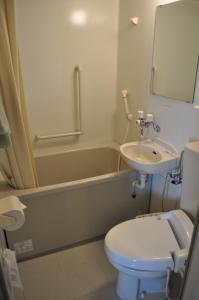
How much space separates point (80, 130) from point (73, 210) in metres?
1.00

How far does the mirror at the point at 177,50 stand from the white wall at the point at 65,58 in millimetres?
709

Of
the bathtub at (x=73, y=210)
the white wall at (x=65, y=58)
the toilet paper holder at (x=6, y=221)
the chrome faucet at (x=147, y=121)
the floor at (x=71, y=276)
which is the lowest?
the floor at (x=71, y=276)

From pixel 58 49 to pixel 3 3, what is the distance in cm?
84

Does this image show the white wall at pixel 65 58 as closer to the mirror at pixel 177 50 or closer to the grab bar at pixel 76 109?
the grab bar at pixel 76 109

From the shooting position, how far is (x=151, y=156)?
1.99m

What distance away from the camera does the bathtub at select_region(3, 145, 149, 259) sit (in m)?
1.78

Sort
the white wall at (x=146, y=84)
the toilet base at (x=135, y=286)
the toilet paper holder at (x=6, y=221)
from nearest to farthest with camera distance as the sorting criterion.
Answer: the toilet paper holder at (x=6, y=221), the toilet base at (x=135, y=286), the white wall at (x=146, y=84)

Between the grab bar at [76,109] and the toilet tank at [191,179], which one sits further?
the grab bar at [76,109]

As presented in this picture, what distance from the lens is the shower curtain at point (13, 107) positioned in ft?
4.63

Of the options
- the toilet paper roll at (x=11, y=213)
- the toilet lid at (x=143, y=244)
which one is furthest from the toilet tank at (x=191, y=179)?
the toilet paper roll at (x=11, y=213)

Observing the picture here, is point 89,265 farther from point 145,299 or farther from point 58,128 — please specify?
point 58,128

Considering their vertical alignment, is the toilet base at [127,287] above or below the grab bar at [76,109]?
below

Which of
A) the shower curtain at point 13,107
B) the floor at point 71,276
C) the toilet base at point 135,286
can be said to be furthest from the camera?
the floor at point 71,276

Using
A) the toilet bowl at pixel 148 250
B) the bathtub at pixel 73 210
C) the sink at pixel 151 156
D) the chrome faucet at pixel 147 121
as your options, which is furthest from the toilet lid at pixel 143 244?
the chrome faucet at pixel 147 121
